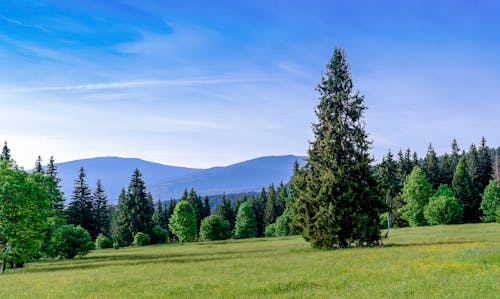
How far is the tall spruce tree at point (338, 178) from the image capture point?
38.9 metres

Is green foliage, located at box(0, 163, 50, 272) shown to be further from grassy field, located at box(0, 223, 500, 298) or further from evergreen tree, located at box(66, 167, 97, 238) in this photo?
evergreen tree, located at box(66, 167, 97, 238)

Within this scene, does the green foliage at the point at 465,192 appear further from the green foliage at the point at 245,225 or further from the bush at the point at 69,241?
the bush at the point at 69,241

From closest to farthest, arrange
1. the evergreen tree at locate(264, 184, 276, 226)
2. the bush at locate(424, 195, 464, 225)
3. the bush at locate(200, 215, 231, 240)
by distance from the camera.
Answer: the bush at locate(424, 195, 464, 225) < the bush at locate(200, 215, 231, 240) < the evergreen tree at locate(264, 184, 276, 226)

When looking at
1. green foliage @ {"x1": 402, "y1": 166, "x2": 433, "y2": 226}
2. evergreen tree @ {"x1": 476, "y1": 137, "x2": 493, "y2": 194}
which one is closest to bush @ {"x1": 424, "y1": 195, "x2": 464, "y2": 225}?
green foliage @ {"x1": 402, "y1": 166, "x2": 433, "y2": 226}

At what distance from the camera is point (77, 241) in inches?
2013

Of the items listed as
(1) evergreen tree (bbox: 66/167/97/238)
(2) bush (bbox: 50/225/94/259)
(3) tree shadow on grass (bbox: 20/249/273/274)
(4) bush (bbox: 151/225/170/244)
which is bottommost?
(4) bush (bbox: 151/225/170/244)

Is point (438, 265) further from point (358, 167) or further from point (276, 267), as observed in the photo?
point (358, 167)

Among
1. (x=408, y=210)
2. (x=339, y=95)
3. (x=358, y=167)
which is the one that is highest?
(x=339, y=95)

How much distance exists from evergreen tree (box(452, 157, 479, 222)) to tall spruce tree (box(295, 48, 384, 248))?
65950 millimetres

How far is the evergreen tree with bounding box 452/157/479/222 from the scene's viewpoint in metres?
97.2

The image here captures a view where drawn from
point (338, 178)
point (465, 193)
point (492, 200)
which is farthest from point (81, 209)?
point (465, 193)

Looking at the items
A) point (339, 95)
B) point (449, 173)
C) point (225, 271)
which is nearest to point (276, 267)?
point (225, 271)

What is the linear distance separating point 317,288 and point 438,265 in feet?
25.6

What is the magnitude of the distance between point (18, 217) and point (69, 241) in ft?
50.2
